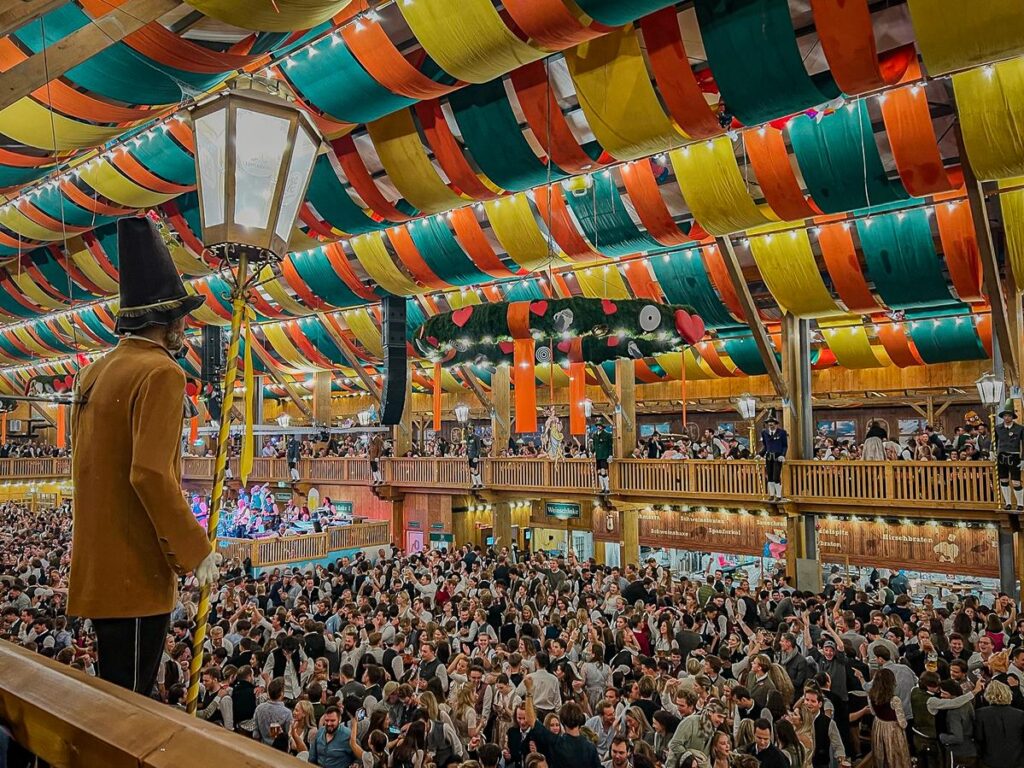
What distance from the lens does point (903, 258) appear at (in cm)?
1032

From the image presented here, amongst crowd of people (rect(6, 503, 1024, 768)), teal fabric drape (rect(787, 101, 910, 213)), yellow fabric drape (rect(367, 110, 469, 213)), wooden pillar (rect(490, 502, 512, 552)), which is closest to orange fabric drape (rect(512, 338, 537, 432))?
yellow fabric drape (rect(367, 110, 469, 213))

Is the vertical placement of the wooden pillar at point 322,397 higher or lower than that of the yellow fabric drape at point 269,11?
lower

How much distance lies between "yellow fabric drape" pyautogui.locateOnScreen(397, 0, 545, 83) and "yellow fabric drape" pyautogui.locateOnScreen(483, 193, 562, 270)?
4439mm

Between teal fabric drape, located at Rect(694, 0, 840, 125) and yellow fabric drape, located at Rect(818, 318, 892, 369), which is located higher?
teal fabric drape, located at Rect(694, 0, 840, 125)

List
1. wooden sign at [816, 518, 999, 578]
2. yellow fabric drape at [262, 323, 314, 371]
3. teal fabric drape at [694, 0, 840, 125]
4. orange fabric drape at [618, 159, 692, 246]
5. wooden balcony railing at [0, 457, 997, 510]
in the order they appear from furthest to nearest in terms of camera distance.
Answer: yellow fabric drape at [262, 323, 314, 371] → wooden sign at [816, 518, 999, 578] → wooden balcony railing at [0, 457, 997, 510] → orange fabric drape at [618, 159, 692, 246] → teal fabric drape at [694, 0, 840, 125]

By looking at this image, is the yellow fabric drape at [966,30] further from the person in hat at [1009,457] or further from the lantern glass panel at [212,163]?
the person in hat at [1009,457]

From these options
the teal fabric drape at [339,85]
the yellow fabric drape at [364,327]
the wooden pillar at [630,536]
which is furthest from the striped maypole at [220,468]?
the yellow fabric drape at [364,327]

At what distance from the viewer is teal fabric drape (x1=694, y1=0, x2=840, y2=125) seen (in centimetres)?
579

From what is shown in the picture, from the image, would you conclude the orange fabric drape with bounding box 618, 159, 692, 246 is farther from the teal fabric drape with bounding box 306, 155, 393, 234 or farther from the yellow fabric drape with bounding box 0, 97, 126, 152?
the yellow fabric drape with bounding box 0, 97, 126, 152

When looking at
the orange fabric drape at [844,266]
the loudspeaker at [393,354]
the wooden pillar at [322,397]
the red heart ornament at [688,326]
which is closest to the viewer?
the red heart ornament at [688,326]

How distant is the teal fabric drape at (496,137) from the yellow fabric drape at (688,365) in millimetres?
10148

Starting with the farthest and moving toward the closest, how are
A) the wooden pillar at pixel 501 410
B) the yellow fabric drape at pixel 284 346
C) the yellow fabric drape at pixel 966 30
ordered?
the yellow fabric drape at pixel 284 346, the wooden pillar at pixel 501 410, the yellow fabric drape at pixel 966 30

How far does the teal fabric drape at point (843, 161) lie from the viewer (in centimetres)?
766

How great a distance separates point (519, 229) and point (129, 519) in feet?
30.4
